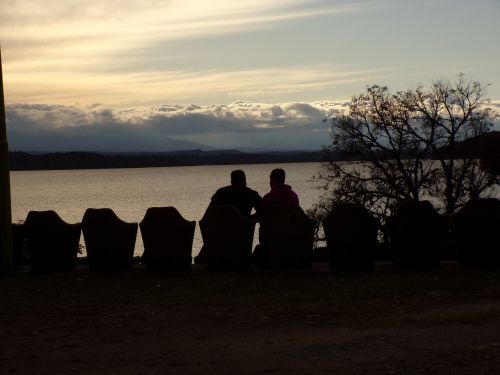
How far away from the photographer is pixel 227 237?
44.4ft

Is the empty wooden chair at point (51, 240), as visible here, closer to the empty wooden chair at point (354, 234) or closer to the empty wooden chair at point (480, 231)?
the empty wooden chair at point (354, 234)

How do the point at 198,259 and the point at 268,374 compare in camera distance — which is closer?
the point at 268,374

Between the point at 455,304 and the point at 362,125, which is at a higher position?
Result: the point at 362,125

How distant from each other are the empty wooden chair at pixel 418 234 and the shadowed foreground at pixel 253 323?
343 millimetres

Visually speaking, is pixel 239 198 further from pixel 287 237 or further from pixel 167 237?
pixel 167 237

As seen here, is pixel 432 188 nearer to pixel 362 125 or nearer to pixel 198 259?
pixel 362 125

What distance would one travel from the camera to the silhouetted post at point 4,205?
13281 millimetres

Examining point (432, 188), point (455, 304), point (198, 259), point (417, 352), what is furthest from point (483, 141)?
point (417, 352)

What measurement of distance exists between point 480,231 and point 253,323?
5.37 meters

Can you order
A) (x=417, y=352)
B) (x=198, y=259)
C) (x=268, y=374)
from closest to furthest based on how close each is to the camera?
(x=268, y=374) < (x=417, y=352) < (x=198, y=259)

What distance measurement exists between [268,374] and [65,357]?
1830 millimetres

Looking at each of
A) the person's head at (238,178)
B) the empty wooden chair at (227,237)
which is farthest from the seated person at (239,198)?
the empty wooden chair at (227,237)

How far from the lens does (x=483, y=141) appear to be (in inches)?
1895

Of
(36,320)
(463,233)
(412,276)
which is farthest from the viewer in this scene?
(463,233)
